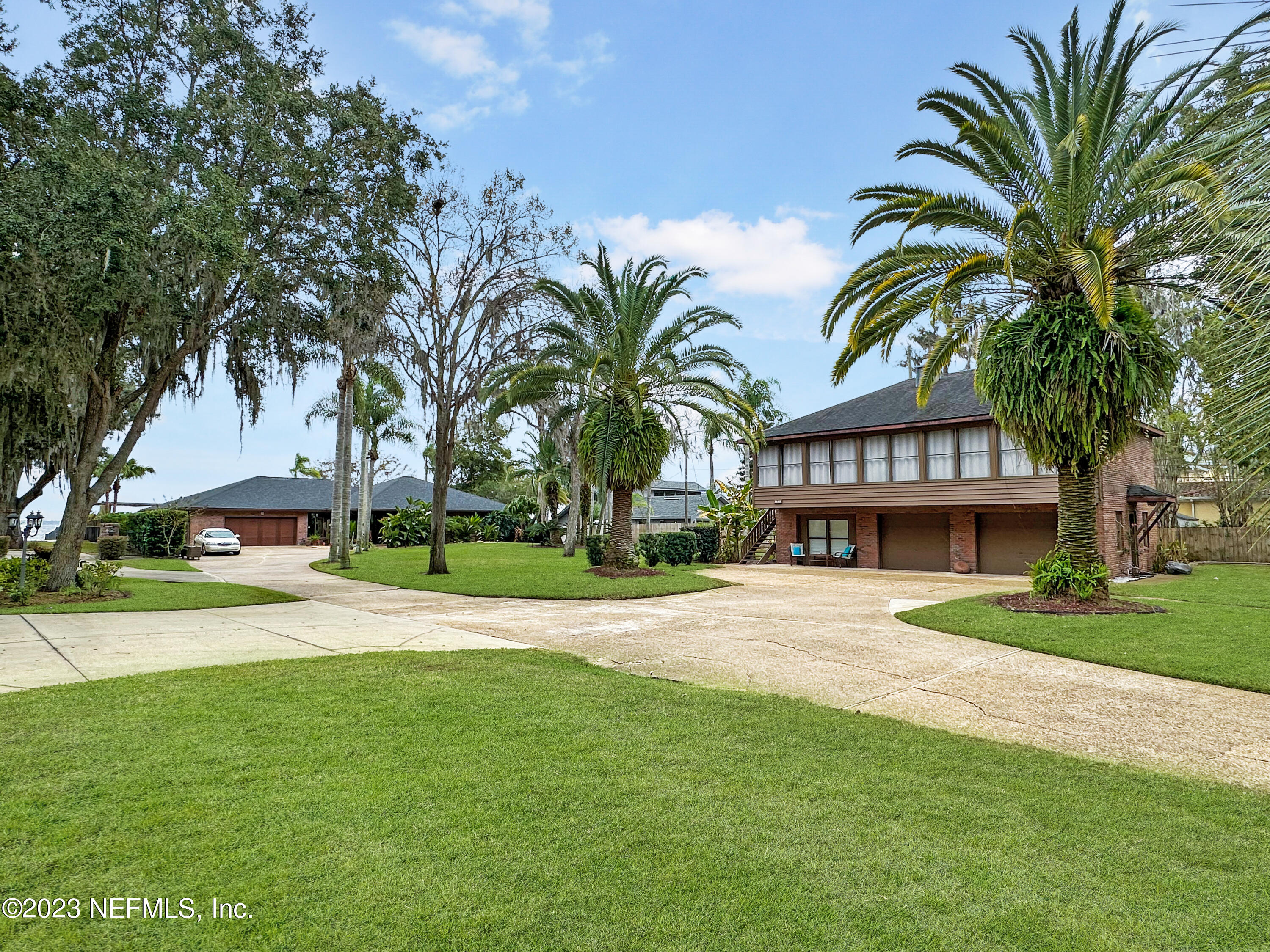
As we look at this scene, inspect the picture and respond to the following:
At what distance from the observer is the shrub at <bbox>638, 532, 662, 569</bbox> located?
21844 millimetres

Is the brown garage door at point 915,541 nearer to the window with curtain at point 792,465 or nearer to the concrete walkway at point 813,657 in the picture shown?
the window with curtain at point 792,465

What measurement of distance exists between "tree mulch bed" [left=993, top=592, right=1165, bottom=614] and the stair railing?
14.9 m

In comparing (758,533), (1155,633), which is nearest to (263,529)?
(758,533)

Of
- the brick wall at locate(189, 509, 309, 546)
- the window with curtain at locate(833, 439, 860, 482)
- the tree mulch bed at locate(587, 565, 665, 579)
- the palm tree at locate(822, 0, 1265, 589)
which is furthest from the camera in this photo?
the brick wall at locate(189, 509, 309, 546)

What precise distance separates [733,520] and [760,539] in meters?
1.25

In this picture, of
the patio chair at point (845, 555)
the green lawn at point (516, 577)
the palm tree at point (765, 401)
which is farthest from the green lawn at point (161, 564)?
the palm tree at point (765, 401)

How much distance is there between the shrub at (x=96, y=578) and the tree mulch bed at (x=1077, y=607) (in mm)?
15949

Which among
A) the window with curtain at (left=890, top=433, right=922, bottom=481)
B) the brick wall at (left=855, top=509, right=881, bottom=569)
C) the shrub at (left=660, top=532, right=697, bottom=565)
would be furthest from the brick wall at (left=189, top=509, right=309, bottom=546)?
the window with curtain at (left=890, top=433, right=922, bottom=481)

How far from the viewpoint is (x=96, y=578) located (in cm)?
1338

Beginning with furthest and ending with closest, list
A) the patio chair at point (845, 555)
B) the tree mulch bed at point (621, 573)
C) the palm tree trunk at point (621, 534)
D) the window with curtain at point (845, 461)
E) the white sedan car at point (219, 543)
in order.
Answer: the white sedan car at point (219, 543) < the patio chair at point (845, 555) < the window with curtain at point (845, 461) < the palm tree trunk at point (621, 534) < the tree mulch bed at point (621, 573)

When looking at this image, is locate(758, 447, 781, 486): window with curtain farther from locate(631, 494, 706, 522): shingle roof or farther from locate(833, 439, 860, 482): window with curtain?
locate(631, 494, 706, 522): shingle roof

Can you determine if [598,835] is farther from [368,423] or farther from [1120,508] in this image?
[368,423]

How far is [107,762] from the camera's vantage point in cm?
391

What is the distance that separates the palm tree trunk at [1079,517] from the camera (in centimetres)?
1091
